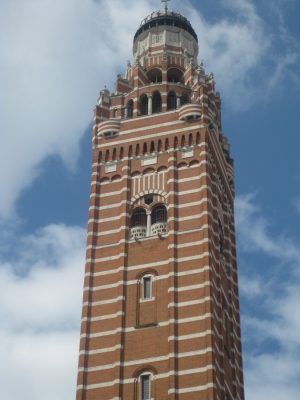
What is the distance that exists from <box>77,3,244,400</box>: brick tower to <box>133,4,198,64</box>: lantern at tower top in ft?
3.73

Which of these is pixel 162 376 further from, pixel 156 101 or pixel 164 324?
pixel 156 101

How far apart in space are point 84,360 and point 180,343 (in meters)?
5.46

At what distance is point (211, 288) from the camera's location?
52.7 meters

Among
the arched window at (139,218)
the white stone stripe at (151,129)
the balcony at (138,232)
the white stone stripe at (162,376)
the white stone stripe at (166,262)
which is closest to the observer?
the white stone stripe at (162,376)

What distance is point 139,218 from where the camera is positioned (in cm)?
5812

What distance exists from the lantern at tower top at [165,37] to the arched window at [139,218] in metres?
16.2

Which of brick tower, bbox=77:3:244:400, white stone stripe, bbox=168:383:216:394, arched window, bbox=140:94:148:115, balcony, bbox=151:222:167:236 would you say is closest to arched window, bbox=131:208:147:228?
brick tower, bbox=77:3:244:400

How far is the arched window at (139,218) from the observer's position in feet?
190

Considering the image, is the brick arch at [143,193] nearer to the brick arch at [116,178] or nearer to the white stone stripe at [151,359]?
the brick arch at [116,178]

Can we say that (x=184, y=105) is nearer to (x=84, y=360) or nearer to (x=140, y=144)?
(x=140, y=144)

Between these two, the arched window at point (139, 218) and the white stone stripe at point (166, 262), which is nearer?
the white stone stripe at point (166, 262)

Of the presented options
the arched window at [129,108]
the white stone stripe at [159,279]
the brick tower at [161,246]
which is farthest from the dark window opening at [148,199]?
the arched window at [129,108]

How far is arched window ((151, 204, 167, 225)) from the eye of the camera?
189 ft

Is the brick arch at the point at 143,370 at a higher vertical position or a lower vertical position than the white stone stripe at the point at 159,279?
lower
